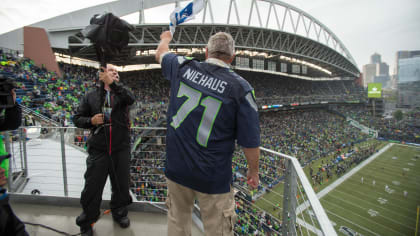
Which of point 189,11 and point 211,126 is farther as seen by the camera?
→ point 189,11

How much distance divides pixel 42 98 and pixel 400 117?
181ft

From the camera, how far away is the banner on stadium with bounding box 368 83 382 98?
38469 mm

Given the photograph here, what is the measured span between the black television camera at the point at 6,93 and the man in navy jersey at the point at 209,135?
3.29 feet

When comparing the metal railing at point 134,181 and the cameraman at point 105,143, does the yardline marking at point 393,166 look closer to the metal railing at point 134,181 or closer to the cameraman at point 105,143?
the metal railing at point 134,181

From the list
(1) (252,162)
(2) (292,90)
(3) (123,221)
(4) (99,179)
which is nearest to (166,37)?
(1) (252,162)

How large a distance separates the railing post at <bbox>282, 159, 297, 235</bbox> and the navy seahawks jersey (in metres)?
0.64

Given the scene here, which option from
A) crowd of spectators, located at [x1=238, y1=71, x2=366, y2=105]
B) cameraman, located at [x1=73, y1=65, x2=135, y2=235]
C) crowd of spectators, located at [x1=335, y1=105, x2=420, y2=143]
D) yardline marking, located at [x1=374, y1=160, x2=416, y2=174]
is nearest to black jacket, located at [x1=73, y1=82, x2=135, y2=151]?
cameraman, located at [x1=73, y1=65, x2=135, y2=235]

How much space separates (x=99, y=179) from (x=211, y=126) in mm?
1480

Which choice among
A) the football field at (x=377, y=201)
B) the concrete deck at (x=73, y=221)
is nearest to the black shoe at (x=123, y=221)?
the concrete deck at (x=73, y=221)

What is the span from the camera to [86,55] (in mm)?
19594

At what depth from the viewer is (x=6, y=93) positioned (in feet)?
3.82

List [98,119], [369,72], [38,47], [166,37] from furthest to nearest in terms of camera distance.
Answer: [369,72] < [38,47] < [98,119] < [166,37]

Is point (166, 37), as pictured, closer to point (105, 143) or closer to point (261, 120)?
point (105, 143)

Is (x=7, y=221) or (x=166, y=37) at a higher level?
(x=166, y=37)
